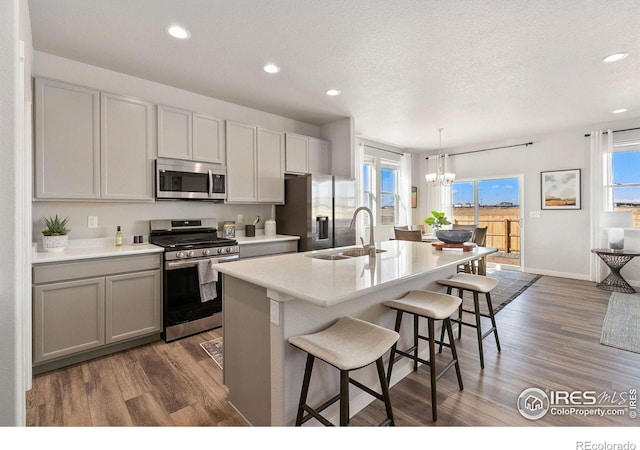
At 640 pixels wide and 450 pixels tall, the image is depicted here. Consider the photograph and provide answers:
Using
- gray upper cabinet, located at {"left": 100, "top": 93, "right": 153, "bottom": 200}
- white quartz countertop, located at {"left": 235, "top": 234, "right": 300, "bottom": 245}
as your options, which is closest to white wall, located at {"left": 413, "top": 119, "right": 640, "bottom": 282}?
white quartz countertop, located at {"left": 235, "top": 234, "right": 300, "bottom": 245}

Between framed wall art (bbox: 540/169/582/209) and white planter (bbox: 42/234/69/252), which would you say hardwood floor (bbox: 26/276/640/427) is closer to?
white planter (bbox: 42/234/69/252)

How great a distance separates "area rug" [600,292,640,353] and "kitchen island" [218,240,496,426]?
6.45ft

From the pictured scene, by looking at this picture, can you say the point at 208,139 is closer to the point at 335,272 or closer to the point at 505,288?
the point at 335,272

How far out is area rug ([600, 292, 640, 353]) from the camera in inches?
108

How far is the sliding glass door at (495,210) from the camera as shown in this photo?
6211 mm

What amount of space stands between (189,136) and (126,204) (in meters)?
0.95

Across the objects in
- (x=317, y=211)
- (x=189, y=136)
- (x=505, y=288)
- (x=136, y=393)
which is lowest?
(x=136, y=393)

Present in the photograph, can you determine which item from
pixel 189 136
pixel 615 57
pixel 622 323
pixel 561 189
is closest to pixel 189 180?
pixel 189 136

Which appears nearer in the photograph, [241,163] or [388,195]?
[241,163]

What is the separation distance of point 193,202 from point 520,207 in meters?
5.87

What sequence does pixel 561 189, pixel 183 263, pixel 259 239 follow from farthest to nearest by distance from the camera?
pixel 561 189, pixel 259 239, pixel 183 263

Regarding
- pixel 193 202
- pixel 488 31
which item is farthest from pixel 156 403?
pixel 488 31

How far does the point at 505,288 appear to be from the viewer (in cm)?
469
